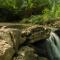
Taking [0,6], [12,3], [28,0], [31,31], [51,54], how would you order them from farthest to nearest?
[28,0]
[12,3]
[0,6]
[51,54]
[31,31]

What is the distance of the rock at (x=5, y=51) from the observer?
771 centimetres

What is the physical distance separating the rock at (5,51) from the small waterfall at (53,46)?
11.7 feet

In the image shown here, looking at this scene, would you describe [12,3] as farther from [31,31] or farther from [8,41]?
[8,41]

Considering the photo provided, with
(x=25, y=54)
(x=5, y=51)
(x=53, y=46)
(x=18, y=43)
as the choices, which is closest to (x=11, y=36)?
(x=18, y=43)

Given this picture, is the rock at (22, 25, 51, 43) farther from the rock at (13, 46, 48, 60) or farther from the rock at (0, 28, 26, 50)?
the rock at (0, 28, 26, 50)

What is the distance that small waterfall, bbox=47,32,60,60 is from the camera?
1174 centimetres

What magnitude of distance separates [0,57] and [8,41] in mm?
1200

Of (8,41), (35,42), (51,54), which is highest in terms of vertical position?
(8,41)

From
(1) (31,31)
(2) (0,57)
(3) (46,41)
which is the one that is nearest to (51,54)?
(3) (46,41)

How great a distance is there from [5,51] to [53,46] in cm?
464

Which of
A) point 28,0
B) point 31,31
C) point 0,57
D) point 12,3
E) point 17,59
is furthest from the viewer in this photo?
point 28,0

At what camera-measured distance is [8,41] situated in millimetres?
8664

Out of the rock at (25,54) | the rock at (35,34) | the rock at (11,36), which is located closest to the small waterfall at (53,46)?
the rock at (35,34)

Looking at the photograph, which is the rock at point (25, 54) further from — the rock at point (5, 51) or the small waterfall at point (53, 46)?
the small waterfall at point (53, 46)
